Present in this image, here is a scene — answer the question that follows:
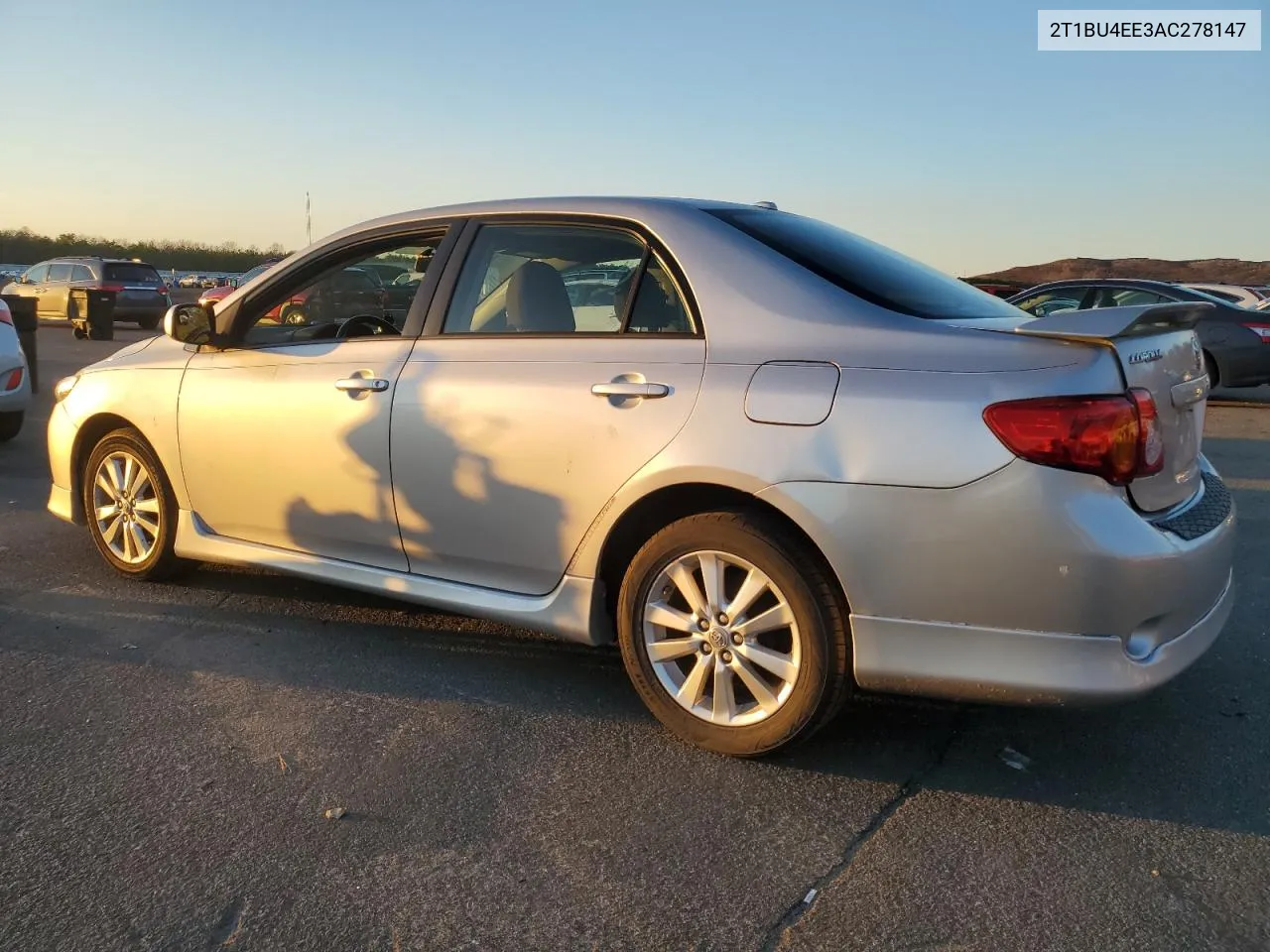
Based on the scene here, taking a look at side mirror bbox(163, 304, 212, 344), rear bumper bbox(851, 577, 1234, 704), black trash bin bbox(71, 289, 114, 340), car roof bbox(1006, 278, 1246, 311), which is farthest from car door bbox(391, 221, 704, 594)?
black trash bin bbox(71, 289, 114, 340)

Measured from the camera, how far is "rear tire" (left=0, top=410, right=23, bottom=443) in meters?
8.34

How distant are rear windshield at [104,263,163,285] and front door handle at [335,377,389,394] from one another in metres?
22.4

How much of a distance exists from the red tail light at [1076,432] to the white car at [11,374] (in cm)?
783

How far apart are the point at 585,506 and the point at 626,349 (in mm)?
501

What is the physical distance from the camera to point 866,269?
337 centimetres

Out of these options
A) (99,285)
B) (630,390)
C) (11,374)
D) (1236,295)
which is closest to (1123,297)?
(1236,295)

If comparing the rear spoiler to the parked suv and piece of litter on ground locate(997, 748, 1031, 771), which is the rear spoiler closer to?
piece of litter on ground locate(997, 748, 1031, 771)

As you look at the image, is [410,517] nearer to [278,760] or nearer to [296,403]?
[296,403]

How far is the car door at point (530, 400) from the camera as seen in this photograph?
10.5ft

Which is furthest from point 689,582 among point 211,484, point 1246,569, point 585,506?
point 1246,569

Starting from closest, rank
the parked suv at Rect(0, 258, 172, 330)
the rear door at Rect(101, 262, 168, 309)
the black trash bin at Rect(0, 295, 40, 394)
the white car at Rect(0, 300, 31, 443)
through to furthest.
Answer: the white car at Rect(0, 300, 31, 443) < the black trash bin at Rect(0, 295, 40, 394) < the parked suv at Rect(0, 258, 172, 330) < the rear door at Rect(101, 262, 168, 309)

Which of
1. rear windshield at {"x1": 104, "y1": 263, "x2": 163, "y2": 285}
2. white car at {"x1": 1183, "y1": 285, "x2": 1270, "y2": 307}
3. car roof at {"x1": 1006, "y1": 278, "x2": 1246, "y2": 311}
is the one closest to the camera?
car roof at {"x1": 1006, "y1": 278, "x2": 1246, "y2": 311}

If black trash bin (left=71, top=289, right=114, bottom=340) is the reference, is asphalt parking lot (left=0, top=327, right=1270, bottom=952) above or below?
below

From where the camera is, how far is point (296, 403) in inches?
156
